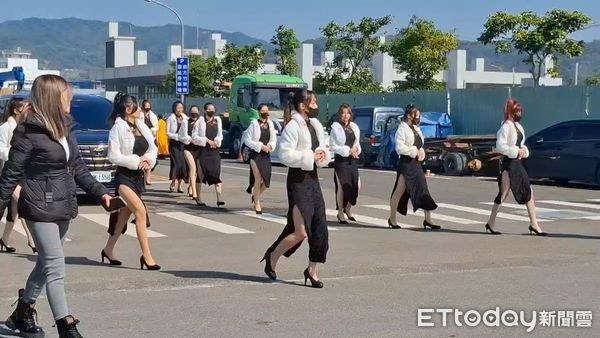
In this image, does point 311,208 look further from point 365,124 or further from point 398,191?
point 365,124

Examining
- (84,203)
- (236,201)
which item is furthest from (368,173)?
(84,203)

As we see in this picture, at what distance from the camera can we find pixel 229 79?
175 ft

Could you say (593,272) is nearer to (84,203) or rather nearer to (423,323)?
(423,323)

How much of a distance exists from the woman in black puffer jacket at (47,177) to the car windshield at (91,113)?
11.0 m

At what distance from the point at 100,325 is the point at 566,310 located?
3810mm

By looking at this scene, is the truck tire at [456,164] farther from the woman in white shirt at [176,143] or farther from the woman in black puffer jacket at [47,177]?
the woman in black puffer jacket at [47,177]

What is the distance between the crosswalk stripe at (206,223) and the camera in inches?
535

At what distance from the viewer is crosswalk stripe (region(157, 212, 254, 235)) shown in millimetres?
13578

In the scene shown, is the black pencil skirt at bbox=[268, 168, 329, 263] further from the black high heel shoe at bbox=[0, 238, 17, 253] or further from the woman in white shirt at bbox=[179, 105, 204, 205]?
the woman in white shirt at bbox=[179, 105, 204, 205]

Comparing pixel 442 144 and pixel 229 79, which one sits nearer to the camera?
pixel 442 144

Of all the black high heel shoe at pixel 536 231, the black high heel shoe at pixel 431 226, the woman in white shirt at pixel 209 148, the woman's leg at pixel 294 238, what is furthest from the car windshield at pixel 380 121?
the woman's leg at pixel 294 238

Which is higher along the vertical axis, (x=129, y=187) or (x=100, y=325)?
(x=129, y=187)

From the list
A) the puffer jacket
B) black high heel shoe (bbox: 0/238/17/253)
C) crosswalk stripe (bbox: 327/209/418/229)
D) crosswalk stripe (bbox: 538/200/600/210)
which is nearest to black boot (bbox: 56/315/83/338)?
the puffer jacket

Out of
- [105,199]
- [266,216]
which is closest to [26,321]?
[105,199]
